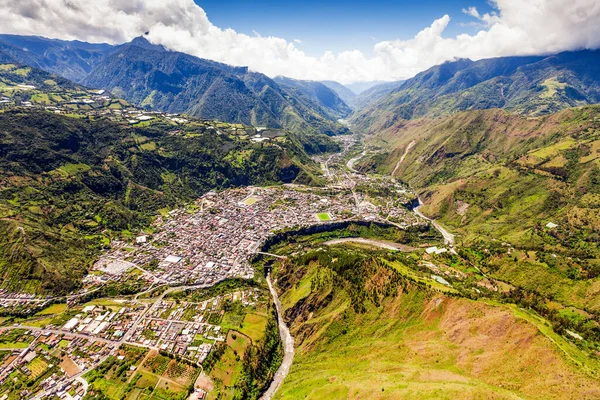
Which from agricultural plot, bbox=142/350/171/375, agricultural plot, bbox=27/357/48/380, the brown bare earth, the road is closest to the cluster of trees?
the road

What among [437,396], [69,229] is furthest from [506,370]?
[69,229]

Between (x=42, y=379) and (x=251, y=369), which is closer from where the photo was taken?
(x=42, y=379)

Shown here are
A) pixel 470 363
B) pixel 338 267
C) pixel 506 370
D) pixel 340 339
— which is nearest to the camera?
pixel 506 370

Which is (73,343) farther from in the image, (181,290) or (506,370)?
(506,370)

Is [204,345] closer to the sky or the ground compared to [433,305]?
closer to the ground

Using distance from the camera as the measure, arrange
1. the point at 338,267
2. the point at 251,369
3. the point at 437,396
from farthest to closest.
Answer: the point at 338,267 → the point at 251,369 → the point at 437,396

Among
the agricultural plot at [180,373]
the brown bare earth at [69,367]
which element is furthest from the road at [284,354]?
the brown bare earth at [69,367]
